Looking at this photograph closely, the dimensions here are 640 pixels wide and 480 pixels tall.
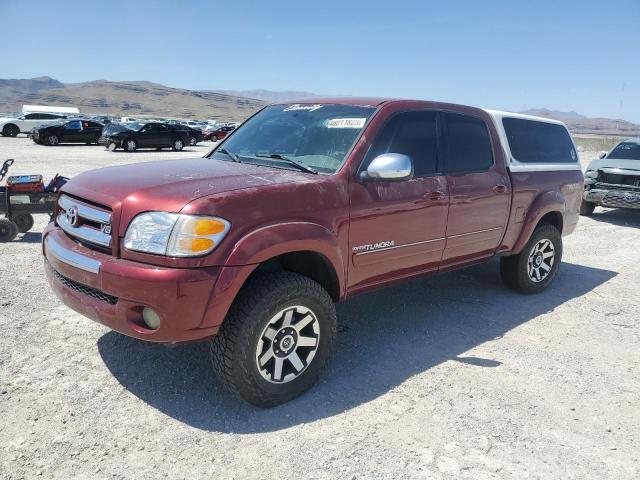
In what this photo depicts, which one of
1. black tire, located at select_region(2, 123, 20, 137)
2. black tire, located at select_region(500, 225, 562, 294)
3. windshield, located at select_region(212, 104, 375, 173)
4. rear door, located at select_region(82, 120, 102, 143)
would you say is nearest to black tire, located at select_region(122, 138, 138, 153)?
rear door, located at select_region(82, 120, 102, 143)

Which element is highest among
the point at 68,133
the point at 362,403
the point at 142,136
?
the point at 142,136

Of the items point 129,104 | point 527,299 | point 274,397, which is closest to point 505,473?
point 274,397

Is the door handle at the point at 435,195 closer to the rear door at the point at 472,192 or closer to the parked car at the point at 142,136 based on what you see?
the rear door at the point at 472,192

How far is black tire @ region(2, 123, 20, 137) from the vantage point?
31.7 meters

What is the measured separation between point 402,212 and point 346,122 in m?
0.79

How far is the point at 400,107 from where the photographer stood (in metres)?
4.07

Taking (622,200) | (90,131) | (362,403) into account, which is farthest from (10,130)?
(362,403)

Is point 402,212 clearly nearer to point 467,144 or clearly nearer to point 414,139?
point 414,139

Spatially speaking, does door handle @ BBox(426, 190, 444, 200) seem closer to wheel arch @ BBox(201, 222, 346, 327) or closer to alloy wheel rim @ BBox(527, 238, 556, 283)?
wheel arch @ BBox(201, 222, 346, 327)

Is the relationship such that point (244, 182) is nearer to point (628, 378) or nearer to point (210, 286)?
point (210, 286)

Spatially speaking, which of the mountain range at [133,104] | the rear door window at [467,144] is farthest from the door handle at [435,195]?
the mountain range at [133,104]

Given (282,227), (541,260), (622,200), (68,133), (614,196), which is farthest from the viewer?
(68,133)

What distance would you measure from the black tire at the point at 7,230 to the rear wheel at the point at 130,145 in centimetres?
1916

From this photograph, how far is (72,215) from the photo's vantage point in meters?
3.34
